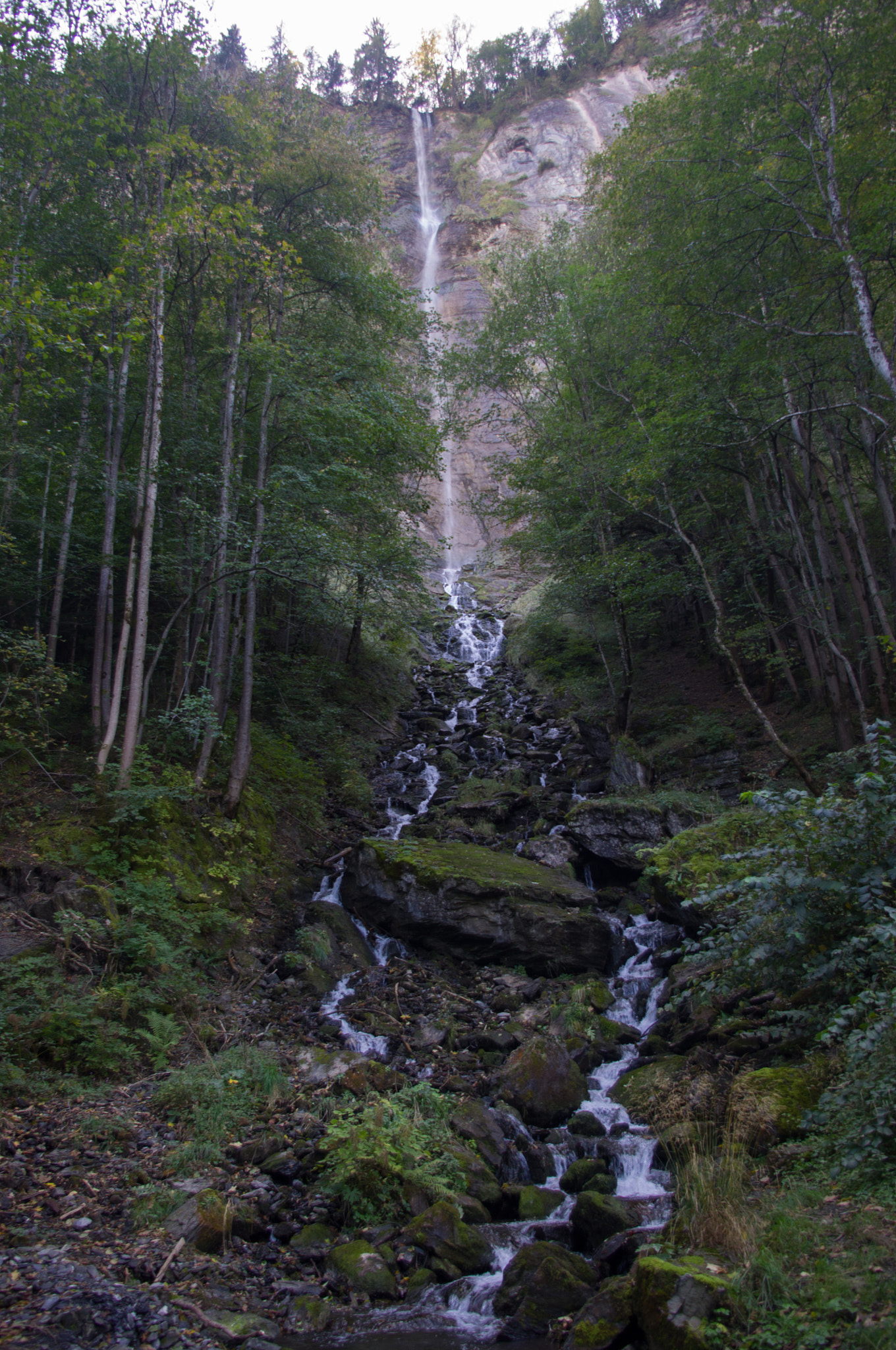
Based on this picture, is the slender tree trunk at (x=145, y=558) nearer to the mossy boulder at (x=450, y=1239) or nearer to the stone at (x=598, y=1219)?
the mossy boulder at (x=450, y=1239)

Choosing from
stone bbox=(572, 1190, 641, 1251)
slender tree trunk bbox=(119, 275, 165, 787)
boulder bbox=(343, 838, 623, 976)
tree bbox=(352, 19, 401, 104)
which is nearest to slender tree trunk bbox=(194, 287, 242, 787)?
slender tree trunk bbox=(119, 275, 165, 787)

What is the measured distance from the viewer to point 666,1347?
3.39 meters

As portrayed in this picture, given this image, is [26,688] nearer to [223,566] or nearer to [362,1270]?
[223,566]

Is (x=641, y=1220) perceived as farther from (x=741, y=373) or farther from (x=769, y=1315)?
(x=741, y=373)

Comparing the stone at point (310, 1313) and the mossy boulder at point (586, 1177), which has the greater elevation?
the mossy boulder at point (586, 1177)

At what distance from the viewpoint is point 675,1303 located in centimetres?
347

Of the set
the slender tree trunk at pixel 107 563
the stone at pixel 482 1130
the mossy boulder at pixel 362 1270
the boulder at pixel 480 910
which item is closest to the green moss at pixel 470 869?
the boulder at pixel 480 910

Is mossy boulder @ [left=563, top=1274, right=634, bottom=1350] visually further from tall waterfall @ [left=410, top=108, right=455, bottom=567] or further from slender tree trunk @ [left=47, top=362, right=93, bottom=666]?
tall waterfall @ [left=410, top=108, right=455, bottom=567]

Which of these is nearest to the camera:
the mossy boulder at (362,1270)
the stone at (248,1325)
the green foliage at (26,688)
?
the stone at (248,1325)

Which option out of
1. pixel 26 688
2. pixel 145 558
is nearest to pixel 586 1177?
pixel 26 688

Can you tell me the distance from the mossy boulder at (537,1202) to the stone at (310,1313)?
180cm

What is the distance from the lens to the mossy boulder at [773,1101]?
194 inches

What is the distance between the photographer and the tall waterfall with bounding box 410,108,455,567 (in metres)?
40.8

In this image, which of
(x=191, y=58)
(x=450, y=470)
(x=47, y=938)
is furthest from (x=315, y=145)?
(x=450, y=470)
